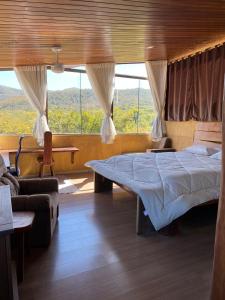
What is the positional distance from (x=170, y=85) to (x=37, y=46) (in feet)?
11.0

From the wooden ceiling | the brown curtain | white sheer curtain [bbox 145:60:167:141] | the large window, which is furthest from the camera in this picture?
white sheer curtain [bbox 145:60:167:141]

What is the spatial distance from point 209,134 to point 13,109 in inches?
167

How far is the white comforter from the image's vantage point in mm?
2715

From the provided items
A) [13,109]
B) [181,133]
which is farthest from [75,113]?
[181,133]

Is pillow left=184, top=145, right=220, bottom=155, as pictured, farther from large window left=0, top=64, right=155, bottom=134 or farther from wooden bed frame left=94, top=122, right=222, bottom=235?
large window left=0, top=64, right=155, bottom=134

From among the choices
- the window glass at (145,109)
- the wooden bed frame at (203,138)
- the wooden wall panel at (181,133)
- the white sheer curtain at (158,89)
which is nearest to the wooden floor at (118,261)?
the wooden bed frame at (203,138)

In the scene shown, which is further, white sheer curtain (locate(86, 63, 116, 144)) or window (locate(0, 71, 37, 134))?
white sheer curtain (locate(86, 63, 116, 144))

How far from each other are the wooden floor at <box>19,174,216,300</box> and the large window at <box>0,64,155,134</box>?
2.93m

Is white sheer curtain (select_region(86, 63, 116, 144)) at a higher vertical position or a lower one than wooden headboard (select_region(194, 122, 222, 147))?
higher

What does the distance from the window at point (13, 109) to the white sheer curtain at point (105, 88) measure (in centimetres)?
153

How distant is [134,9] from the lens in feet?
8.57

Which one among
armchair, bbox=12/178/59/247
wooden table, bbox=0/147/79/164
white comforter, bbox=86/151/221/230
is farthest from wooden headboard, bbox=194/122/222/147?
armchair, bbox=12/178/59/247

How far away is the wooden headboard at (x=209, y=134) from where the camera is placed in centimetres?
481

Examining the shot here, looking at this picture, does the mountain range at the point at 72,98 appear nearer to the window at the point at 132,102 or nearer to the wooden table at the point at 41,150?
the window at the point at 132,102
